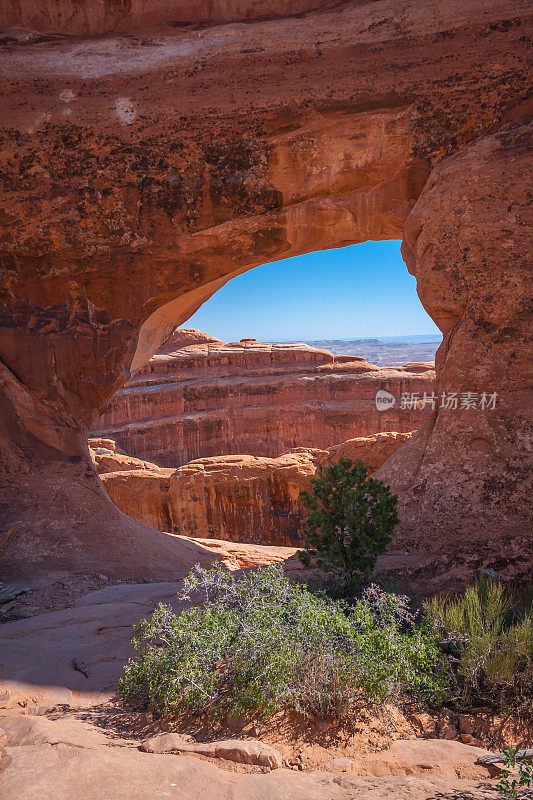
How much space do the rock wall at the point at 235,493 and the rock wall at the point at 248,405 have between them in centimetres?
1387

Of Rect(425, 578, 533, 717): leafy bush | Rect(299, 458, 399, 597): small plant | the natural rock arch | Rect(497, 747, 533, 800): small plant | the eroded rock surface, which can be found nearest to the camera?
Rect(497, 747, 533, 800): small plant

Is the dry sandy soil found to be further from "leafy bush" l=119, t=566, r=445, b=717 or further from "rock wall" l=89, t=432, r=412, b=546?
"rock wall" l=89, t=432, r=412, b=546

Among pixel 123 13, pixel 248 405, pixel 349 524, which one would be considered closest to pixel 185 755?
pixel 349 524

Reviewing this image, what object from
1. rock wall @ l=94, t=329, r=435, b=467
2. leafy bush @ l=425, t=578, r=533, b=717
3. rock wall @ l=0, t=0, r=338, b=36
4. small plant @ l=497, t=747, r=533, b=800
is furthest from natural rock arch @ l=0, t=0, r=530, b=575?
rock wall @ l=94, t=329, r=435, b=467

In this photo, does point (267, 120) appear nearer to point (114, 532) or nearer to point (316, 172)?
point (316, 172)

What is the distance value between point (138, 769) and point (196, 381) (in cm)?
2964

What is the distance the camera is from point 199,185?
8.05 metres

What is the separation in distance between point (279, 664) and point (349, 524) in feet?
6.37

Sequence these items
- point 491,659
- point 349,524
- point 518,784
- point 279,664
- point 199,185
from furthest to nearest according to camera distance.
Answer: point 199,185, point 349,524, point 491,659, point 279,664, point 518,784

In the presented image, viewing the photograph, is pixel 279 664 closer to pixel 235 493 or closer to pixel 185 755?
pixel 185 755

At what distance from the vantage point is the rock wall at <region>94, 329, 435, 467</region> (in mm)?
28328

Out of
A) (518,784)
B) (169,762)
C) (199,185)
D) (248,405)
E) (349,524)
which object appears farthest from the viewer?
(248,405)

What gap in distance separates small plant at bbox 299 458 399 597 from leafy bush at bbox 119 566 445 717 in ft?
3.68

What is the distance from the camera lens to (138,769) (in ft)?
7.55
